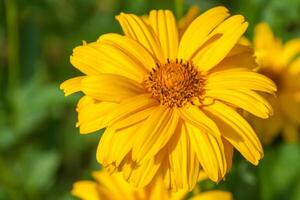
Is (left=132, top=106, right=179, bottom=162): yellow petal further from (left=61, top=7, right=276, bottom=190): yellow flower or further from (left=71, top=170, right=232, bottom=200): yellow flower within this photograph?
(left=71, top=170, right=232, bottom=200): yellow flower

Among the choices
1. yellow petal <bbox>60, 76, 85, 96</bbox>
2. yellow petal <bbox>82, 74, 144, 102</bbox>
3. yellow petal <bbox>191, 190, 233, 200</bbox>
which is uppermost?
yellow petal <bbox>60, 76, 85, 96</bbox>

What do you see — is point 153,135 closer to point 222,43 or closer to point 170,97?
point 170,97

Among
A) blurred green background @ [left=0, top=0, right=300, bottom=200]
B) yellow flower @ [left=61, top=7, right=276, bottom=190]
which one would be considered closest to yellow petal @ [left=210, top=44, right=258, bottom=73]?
yellow flower @ [left=61, top=7, right=276, bottom=190]

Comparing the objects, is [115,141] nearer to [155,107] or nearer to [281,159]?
[155,107]

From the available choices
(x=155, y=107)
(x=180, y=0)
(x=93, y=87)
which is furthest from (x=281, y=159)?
(x=93, y=87)

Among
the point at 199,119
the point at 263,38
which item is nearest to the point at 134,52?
the point at 199,119

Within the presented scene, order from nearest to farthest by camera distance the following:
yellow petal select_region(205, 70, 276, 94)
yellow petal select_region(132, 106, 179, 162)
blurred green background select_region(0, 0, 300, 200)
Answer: yellow petal select_region(132, 106, 179, 162), yellow petal select_region(205, 70, 276, 94), blurred green background select_region(0, 0, 300, 200)
